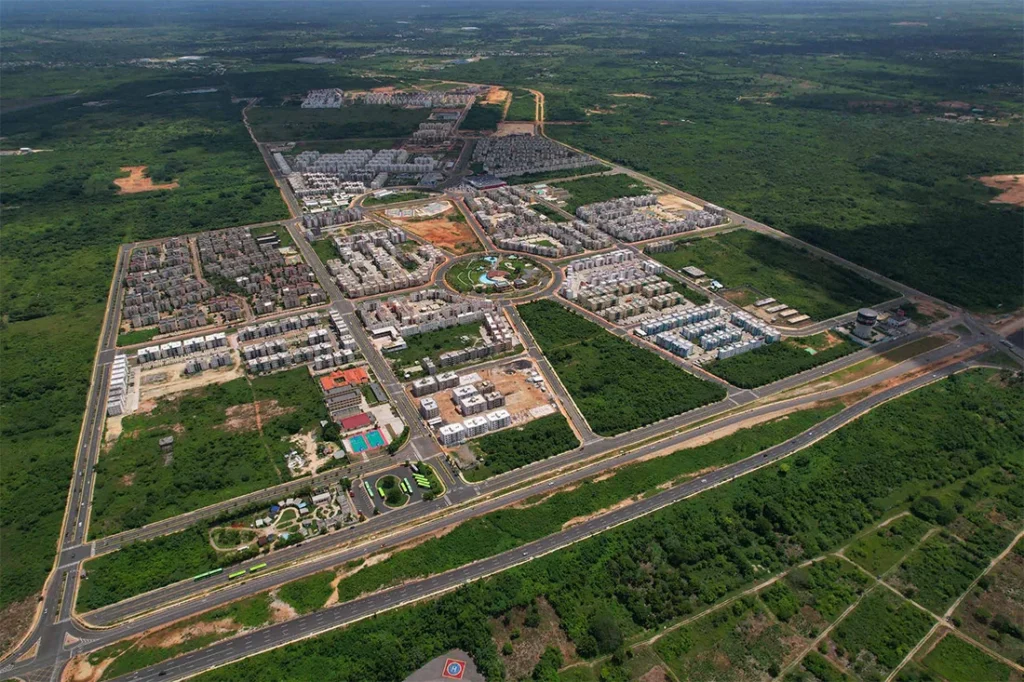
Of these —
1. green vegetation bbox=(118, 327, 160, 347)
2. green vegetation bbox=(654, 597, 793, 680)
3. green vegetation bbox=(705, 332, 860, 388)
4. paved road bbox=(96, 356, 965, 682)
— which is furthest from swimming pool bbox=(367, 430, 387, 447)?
green vegetation bbox=(705, 332, 860, 388)

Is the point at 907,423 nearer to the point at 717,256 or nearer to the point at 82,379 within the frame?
the point at 717,256

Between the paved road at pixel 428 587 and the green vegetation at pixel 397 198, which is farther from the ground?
the paved road at pixel 428 587

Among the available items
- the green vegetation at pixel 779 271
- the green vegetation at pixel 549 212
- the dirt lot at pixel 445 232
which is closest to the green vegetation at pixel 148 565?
the dirt lot at pixel 445 232

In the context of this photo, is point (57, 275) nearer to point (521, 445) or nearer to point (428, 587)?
point (521, 445)

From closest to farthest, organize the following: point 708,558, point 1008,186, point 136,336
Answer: point 708,558, point 136,336, point 1008,186

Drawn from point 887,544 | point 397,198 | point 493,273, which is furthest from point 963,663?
point 397,198

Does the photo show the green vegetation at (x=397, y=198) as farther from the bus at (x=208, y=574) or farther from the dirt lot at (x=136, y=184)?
the bus at (x=208, y=574)
